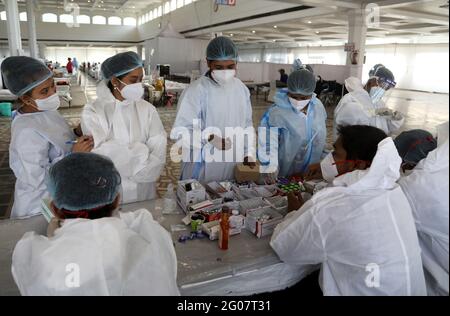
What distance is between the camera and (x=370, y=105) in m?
2.88

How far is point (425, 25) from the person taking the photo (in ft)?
38.6

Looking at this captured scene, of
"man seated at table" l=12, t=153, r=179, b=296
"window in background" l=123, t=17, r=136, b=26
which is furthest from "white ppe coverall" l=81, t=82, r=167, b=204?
"window in background" l=123, t=17, r=136, b=26

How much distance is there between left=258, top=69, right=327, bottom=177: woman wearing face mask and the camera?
235 centimetres

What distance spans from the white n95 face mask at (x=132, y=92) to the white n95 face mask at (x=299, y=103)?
40.4 inches

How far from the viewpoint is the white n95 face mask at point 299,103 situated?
2.34 metres

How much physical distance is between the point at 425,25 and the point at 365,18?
5491 mm

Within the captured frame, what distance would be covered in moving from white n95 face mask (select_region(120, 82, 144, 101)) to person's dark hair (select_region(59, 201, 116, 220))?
3.48ft

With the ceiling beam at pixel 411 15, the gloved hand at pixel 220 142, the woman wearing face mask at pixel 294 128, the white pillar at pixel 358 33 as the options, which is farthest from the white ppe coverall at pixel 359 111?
the ceiling beam at pixel 411 15

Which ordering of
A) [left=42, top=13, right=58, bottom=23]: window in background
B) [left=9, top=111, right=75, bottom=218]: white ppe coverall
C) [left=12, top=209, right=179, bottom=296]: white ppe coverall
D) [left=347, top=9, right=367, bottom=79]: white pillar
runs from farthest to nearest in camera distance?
1. [left=42, top=13, right=58, bottom=23]: window in background
2. [left=347, top=9, right=367, bottom=79]: white pillar
3. [left=9, top=111, right=75, bottom=218]: white ppe coverall
4. [left=12, top=209, right=179, bottom=296]: white ppe coverall

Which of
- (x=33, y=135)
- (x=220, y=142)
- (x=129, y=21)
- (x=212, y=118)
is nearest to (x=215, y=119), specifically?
(x=212, y=118)

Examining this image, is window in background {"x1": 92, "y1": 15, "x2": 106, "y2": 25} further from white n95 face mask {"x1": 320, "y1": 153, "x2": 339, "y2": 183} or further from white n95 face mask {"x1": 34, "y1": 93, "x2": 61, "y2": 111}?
white n95 face mask {"x1": 320, "y1": 153, "x2": 339, "y2": 183}

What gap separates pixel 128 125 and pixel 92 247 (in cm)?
120

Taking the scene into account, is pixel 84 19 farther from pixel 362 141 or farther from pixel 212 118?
pixel 362 141

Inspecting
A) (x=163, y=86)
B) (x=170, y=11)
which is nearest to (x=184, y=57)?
(x=170, y=11)
